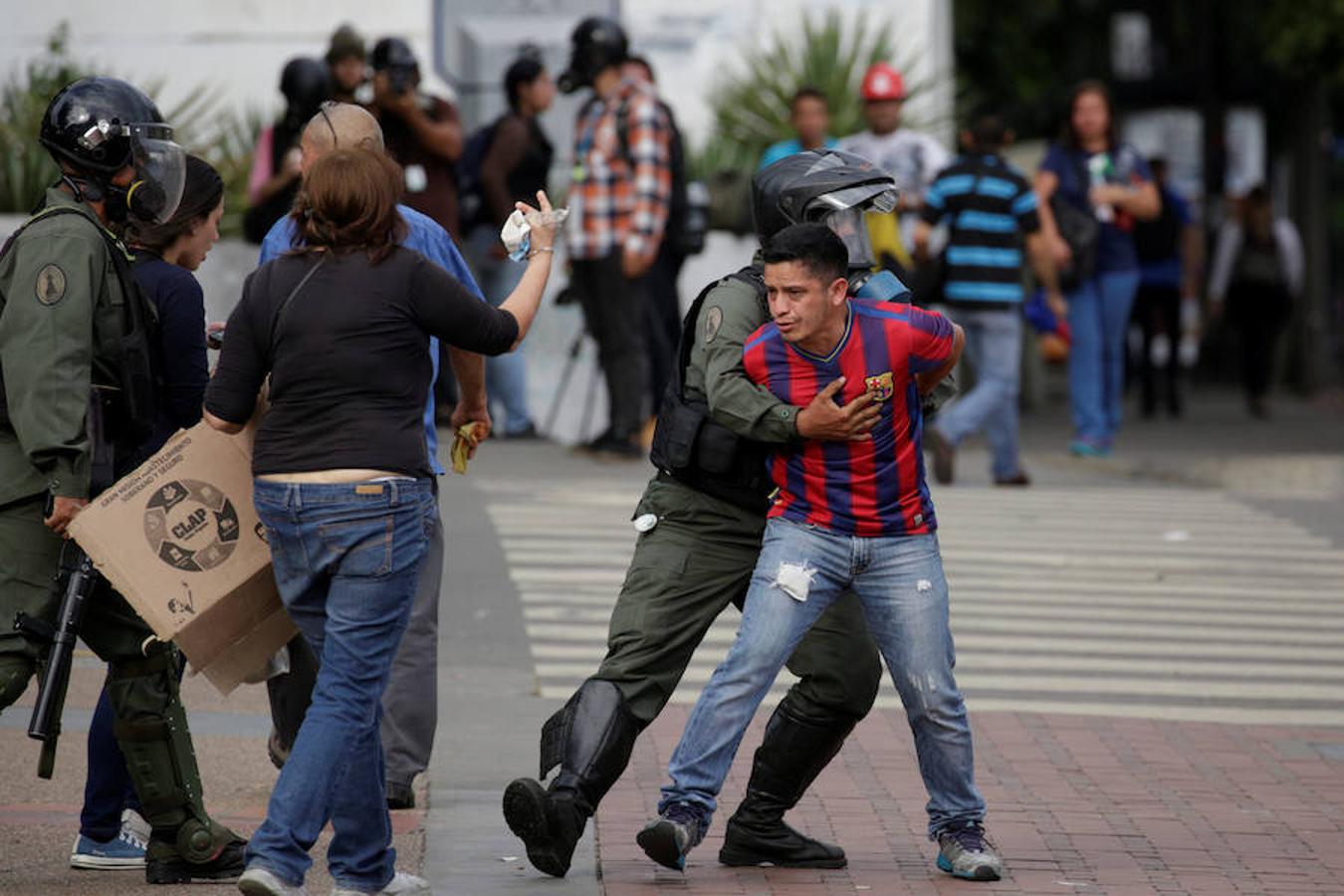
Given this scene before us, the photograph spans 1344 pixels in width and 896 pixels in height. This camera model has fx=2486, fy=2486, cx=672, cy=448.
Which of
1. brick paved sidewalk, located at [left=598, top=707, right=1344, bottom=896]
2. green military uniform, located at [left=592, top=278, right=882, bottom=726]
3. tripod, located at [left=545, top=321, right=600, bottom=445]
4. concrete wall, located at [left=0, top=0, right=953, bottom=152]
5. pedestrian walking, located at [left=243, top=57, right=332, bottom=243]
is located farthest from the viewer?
concrete wall, located at [left=0, top=0, right=953, bottom=152]

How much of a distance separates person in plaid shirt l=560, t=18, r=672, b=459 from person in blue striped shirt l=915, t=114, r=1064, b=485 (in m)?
1.39

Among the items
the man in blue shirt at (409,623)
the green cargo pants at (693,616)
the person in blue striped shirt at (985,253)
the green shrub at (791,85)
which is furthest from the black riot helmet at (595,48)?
the green cargo pants at (693,616)

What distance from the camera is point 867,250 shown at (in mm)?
5797

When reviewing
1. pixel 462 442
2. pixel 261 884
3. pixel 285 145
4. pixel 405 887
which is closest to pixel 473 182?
pixel 285 145

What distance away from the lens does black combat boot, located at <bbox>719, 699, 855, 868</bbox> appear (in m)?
5.83

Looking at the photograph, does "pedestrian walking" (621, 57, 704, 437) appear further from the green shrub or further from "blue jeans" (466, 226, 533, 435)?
the green shrub

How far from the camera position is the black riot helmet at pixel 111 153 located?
218 inches

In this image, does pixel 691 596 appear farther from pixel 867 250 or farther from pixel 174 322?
pixel 174 322

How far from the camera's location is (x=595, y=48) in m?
12.6

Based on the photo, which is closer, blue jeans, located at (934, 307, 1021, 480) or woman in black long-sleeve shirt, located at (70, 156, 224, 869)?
woman in black long-sleeve shirt, located at (70, 156, 224, 869)

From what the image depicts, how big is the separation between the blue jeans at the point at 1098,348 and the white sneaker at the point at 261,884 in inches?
395

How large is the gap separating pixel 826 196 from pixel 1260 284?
16739 millimetres

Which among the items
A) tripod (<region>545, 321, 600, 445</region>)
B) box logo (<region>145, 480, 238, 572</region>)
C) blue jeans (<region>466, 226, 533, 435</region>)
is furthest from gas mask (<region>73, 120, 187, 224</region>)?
tripod (<region>545, 321, 600, 445</region>)

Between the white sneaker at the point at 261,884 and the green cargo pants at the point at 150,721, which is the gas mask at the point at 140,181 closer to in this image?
the green cargo pants at the point at 150,721
